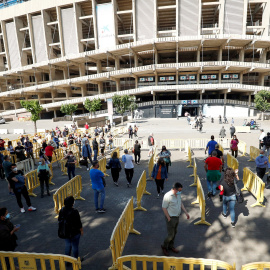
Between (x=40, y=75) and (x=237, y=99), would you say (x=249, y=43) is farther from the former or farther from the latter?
(x=40, y=75)

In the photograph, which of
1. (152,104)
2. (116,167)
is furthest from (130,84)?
(116,167)

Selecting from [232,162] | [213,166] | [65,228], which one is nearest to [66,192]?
[65,228]

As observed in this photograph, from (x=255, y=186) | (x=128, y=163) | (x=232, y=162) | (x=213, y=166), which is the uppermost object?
(x=213, y=166)

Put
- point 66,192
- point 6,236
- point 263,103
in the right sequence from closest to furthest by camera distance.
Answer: point 6,236, point 66,192, point 263,103

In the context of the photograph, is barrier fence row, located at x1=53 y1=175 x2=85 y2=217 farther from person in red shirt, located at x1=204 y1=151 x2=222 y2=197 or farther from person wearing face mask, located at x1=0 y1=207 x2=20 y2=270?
person in red shirt, located at x1=204 y1=151 x2=222 y2=197

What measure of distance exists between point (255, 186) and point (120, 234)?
5.41 metres

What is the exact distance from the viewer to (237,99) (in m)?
43.3

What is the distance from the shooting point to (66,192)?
252 inches

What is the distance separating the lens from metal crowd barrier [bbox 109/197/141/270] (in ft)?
11.5

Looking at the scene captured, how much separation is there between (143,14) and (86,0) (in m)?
12.9

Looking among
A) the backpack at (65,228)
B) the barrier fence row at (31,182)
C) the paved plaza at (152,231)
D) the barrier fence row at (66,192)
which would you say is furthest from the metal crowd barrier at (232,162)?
the barrier fence row at (31,182)

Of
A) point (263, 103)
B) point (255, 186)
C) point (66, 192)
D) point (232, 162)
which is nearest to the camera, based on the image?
point (66, 192)

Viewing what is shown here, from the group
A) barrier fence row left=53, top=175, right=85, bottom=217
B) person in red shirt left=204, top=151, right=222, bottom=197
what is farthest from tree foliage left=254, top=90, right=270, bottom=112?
barrier fence row left=53, top=175, right=85, bottom=217

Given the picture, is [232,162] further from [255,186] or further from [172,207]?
[172,207]
